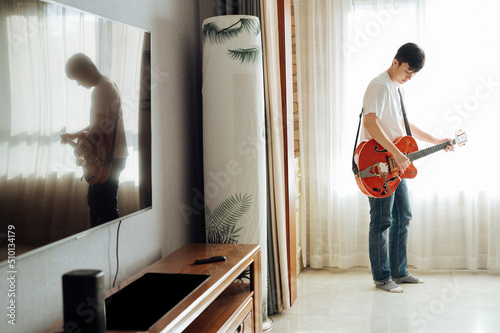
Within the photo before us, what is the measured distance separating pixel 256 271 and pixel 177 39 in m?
1.23

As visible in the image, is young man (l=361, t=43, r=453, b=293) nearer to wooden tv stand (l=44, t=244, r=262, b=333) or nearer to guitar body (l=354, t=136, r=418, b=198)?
guitar body (l=354, t=136, r=418, b=198)

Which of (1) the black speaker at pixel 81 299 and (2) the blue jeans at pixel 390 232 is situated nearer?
(1) the black speaker at pixel 81 299

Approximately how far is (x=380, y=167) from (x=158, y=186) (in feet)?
4.63

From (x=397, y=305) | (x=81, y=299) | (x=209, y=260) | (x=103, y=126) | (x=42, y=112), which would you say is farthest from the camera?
(x=397, y=305)

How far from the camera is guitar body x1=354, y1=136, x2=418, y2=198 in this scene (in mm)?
3053

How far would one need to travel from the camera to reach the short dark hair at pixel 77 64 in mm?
1512

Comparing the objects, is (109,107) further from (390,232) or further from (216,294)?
(390,232)

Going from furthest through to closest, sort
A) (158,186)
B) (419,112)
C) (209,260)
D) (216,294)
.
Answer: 1. (419,112)
2. (158,186)
3. (209,260)
4. (216,294)

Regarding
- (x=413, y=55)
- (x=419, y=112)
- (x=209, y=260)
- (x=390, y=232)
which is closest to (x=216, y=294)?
(x=209, y=260)

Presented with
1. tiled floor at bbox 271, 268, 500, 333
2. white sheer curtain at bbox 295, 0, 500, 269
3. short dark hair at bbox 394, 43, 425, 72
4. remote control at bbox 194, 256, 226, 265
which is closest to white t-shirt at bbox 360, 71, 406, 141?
short dark hair at bbox 394, 43, 425, 72

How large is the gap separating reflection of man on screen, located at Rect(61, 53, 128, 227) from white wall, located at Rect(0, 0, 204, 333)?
0.44ft

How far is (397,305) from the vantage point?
2928 mm

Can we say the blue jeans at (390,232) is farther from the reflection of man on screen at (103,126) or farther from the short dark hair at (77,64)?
the short dark hair at (77,64)

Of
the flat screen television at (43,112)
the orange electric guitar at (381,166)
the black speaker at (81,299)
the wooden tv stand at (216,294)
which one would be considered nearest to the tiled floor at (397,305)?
the wooden tv stand at (216,294)
